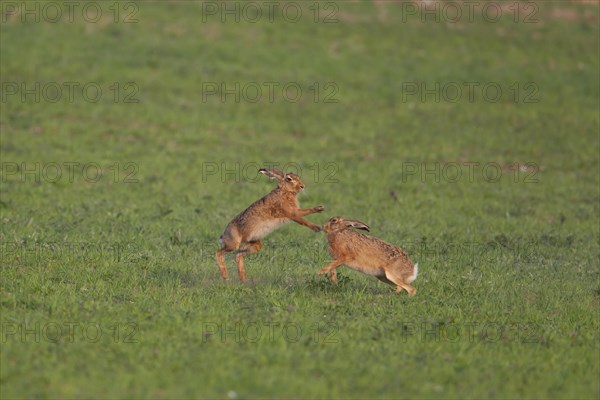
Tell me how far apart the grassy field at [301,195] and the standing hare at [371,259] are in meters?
0.26

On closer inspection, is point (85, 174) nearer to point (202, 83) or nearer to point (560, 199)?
point (202, 83)

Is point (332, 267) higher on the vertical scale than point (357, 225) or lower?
lower

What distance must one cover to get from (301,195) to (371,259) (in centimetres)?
848

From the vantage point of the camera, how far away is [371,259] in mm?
11312

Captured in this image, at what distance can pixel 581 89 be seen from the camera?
2956 centimetres

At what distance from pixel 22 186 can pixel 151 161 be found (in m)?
3.70

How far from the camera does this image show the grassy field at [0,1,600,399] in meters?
8.84

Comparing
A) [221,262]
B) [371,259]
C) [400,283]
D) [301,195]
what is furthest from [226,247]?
[301,195]

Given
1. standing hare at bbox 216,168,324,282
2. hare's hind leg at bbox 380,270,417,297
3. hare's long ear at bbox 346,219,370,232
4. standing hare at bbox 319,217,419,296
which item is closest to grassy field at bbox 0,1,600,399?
hare's hind leg at bbox 380,270,417,297

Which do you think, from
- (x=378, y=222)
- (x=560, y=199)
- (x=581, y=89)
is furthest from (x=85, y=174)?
(x=581, y=89)

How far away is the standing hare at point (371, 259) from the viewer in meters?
11.3

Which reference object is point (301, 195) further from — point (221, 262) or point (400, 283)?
point (400, 283)

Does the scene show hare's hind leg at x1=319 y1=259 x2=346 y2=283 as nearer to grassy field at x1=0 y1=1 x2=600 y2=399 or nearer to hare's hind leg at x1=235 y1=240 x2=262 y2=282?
grassy field at x1=0 y1=1 x2=600 y2=399

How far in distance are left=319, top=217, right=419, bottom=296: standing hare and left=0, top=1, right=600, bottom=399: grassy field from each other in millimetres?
256
